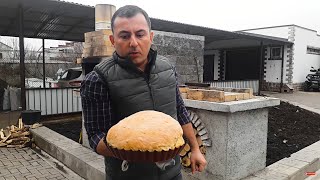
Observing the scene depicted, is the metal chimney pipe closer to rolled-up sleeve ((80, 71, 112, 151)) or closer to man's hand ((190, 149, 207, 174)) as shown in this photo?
rolled-up sleeve ((80, 71, 112, 151))

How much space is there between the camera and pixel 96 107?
1.56m

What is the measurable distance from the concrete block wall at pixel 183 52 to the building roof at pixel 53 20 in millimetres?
2568

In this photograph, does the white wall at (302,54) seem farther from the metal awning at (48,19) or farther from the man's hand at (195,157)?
the man's hand at (195,157)

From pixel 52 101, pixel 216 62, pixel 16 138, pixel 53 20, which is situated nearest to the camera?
pixel 16 138

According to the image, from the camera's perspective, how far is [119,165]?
1.63m

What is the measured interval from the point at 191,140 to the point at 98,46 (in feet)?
10.8

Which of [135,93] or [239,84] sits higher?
[135,93]

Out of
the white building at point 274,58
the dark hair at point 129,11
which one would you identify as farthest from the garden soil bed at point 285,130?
the white building at point 274,58

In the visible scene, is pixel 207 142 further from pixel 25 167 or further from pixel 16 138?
pixel 16 138

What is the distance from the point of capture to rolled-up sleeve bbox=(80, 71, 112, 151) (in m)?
1.54

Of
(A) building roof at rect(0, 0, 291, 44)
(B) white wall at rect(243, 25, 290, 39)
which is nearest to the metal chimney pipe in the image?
(A) building roof at rect(0, 0, 291, 44)

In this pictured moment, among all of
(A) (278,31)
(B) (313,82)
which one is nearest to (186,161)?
(A) (278,31)

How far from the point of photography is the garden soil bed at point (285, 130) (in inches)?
195

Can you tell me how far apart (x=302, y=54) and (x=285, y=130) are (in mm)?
14543
